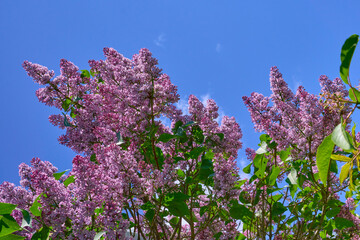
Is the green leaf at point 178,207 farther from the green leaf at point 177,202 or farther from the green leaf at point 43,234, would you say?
the green leaf at point 43,234

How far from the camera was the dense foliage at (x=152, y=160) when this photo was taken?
2.46 metres

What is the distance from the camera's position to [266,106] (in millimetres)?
3396

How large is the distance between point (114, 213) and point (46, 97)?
212 centimetres

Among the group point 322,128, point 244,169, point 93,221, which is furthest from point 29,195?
point 322,128

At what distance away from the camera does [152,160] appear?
312cm

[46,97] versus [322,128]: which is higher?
[46,97]

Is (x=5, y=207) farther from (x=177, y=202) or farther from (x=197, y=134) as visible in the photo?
(x=197, y=134)

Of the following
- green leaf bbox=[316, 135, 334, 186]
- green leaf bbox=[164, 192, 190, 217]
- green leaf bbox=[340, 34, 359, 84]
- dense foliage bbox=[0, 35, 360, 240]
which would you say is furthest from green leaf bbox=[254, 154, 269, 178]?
green leaf bbox=[340, 34, 359, 84]

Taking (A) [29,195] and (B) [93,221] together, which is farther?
(A) [29,195]

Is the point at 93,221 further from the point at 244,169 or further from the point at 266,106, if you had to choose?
the point at 266,106

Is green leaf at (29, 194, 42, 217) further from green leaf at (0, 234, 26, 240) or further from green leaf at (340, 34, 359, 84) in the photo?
green leaf at (340, 34, 359, 84)

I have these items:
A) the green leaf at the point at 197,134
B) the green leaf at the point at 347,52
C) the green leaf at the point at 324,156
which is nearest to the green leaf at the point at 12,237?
the green leaf at the point at 197,134

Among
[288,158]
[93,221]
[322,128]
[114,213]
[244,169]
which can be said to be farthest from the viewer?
[244,169]

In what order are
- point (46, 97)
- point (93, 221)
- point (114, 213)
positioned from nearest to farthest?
point (114, 213)
point (93, 221)
point (46, 97)
